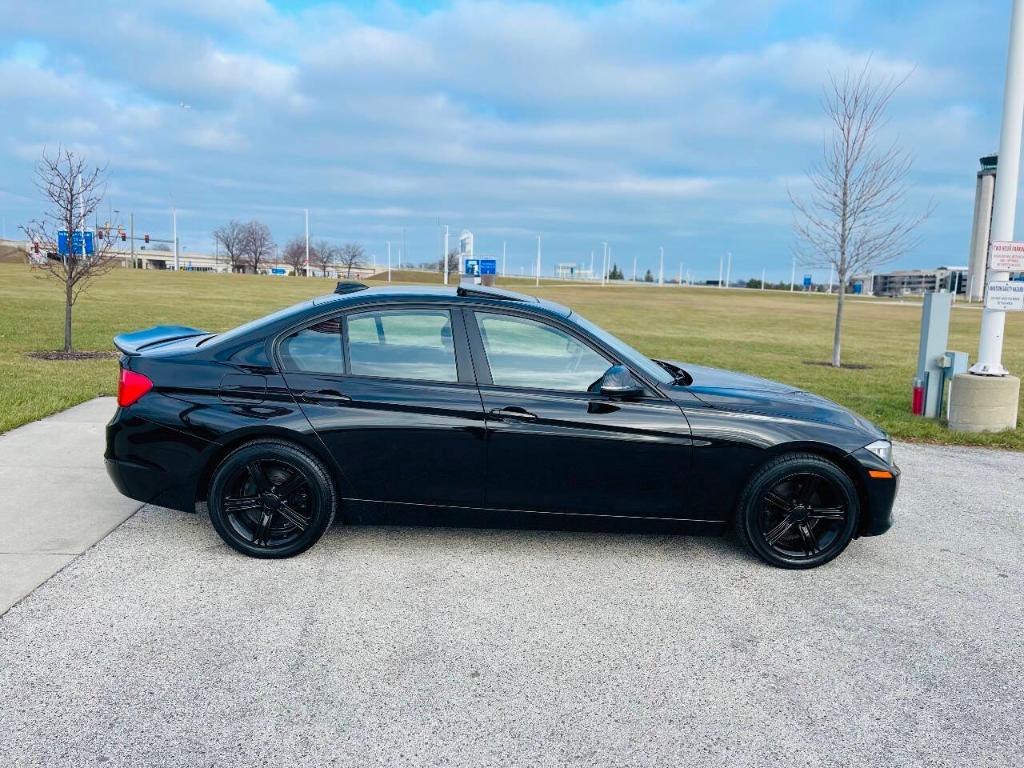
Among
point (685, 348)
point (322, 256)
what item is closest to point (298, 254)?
point (322, 256)

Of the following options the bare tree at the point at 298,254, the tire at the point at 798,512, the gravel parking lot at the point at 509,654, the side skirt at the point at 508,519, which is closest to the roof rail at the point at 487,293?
the side skirt at the point at 508,519

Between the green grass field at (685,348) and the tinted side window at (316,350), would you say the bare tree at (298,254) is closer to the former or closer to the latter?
the green grass field at (685,348)

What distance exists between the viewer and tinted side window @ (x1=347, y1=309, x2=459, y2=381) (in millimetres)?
4215

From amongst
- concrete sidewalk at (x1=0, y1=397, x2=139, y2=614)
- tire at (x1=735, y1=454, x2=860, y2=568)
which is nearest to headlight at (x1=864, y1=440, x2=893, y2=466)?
tire at (x1=735, y1=454, x2=860, y2=568)

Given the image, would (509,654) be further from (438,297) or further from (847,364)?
(847,364)

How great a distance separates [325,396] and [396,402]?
0.39 meters

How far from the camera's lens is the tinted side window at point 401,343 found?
4.21m

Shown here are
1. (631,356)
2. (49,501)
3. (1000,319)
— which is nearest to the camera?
(631,356)

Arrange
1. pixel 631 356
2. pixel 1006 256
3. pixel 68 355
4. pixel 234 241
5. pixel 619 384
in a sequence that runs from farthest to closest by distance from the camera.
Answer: pixel 234 241
pixel 68 355
pixel 1006 256
pixel 631 356
pixel 619 384

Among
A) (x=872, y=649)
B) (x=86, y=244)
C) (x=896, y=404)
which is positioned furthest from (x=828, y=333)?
(x=872, y=649)

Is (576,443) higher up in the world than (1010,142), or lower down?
lower down

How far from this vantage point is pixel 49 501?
5.00 metres

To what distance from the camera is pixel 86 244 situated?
13.2 m

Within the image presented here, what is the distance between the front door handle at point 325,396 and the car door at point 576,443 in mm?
750
